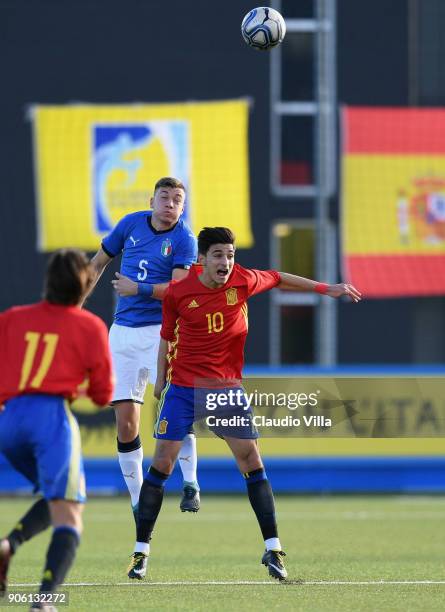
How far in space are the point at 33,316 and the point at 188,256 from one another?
3.08m

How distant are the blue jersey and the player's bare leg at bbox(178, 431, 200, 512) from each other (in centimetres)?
A: 90

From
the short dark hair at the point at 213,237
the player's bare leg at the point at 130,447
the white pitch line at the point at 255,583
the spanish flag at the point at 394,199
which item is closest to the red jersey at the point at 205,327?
the short dark hair at the point at 213,237

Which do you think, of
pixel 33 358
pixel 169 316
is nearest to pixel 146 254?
Answer: pixel 169 316

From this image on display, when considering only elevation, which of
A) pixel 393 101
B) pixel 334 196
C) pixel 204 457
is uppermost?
pixel 393 101

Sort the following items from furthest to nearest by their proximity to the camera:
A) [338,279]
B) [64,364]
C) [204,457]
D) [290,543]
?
1. [338,279]
2. [204,457]
3. [290,543]
4. [64,364]

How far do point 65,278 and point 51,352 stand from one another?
373 mm

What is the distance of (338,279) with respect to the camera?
25.3m

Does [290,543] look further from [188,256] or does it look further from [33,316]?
[33,316]

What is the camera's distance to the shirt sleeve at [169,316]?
30.3ft

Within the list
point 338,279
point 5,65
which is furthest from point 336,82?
point 5,65

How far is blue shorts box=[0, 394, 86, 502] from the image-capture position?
711 centimetres

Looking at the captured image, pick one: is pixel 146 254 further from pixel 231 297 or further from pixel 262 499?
pixel 262 499

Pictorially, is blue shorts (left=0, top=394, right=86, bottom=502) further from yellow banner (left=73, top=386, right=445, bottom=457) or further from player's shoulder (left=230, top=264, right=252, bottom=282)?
yellow banner (left=73, top=386, right=445, bottom=457)

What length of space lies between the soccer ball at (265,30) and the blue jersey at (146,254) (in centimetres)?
209
